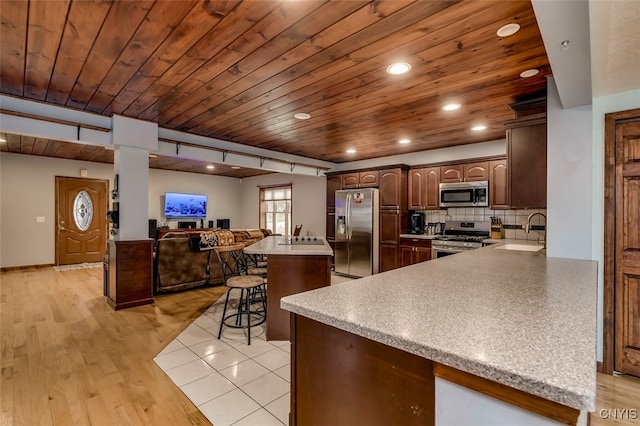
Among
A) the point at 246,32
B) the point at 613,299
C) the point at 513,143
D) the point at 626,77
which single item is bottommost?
the point at 613,299

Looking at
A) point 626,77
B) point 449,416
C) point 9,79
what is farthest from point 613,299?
point 9,79

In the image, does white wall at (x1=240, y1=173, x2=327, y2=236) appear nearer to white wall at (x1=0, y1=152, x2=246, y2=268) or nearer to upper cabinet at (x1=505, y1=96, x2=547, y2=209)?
white wall at (x1=0, y1=152, x2=246, y2=268)

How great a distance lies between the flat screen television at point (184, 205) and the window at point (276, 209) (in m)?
1.70

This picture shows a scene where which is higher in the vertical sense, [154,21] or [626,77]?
[154,21]

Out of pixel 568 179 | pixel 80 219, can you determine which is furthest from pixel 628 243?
pixel 80 219

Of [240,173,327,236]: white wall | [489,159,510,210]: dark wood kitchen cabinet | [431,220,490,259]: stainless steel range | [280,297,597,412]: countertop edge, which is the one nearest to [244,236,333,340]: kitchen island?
[280,297,597,412]: countertop edge

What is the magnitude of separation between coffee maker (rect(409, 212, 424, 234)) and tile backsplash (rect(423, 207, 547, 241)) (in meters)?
0.21

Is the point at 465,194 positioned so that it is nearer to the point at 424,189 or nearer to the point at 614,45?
the point at 424,189

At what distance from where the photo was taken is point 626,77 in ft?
6.65

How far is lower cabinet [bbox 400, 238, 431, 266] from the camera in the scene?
5.02 metres

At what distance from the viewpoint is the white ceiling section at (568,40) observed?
1242mm

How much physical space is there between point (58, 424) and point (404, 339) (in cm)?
220

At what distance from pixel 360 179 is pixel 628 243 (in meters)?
4.10

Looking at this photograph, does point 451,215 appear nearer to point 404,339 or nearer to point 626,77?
point 626,77
